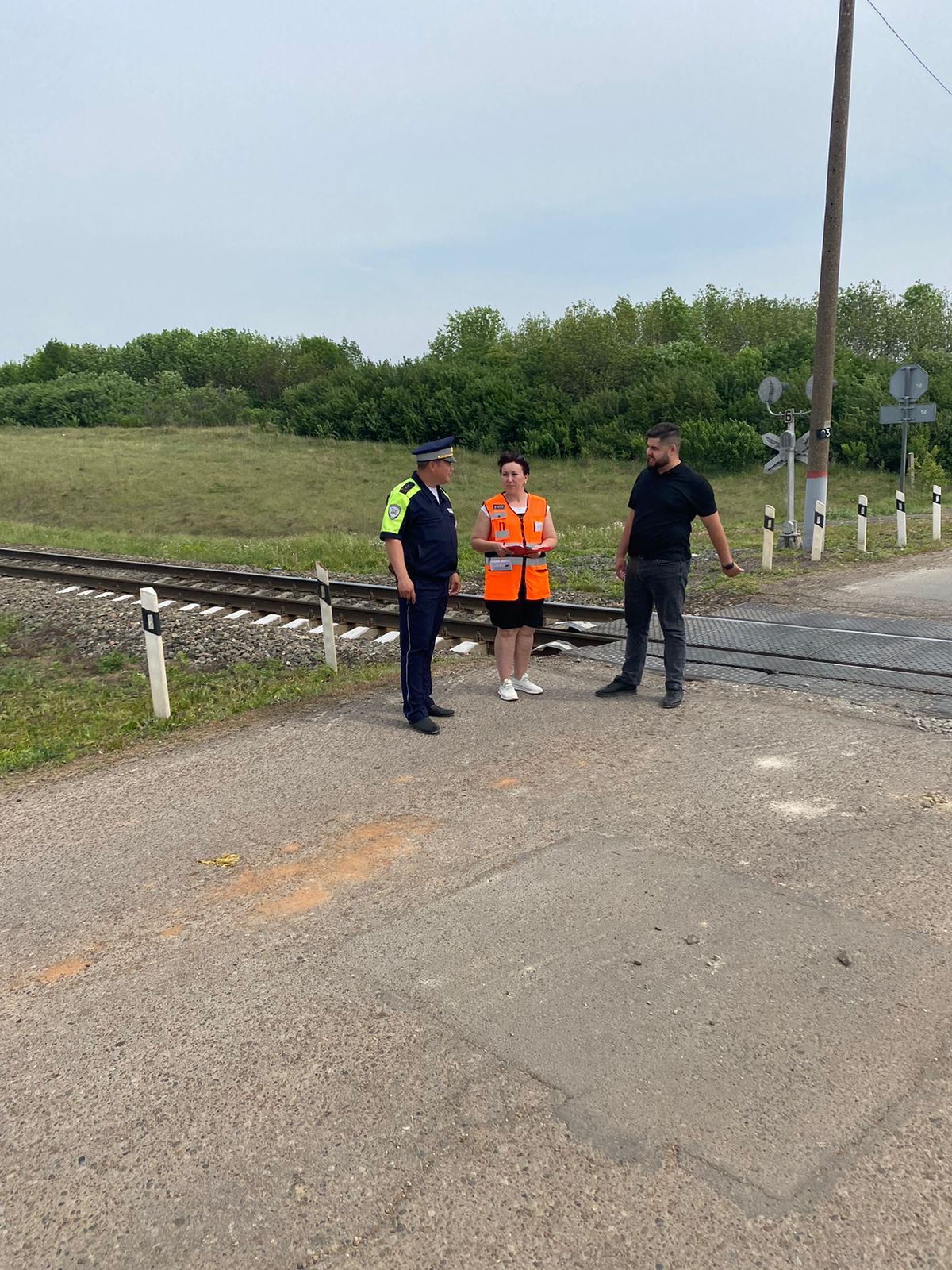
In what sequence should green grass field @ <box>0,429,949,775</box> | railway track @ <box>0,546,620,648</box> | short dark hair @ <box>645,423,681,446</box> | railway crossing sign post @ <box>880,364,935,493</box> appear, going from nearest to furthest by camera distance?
short dark hair @ <box>645,423,681,446</box>
green grass field @ <box>0,429,949,775</box>
railway track @ <box>0,546,620,648</box>
railway crossing sign post @ <box>880,364,935,493</box>

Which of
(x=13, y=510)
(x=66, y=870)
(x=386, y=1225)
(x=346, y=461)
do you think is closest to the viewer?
(x=386, y=1225)

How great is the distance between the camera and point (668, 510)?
7180mm

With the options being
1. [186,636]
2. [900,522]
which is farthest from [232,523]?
[900,522]

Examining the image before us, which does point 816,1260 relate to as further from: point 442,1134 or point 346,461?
point 346,461

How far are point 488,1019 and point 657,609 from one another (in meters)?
4.55

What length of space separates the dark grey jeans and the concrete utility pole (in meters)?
8.82

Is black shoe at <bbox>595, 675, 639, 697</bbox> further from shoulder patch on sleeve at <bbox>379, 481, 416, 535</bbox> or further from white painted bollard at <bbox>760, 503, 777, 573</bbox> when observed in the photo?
white painted bollard at <bbox>760, 503, 777, 573</bbox>

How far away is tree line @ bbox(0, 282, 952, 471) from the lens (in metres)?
48.2

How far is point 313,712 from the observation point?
7508 mm

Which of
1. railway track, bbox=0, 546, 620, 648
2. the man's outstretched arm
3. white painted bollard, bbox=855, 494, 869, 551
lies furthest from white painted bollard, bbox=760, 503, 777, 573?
the man's outstretched arm

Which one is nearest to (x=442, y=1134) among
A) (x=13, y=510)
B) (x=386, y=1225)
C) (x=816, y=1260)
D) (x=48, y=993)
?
(x=386, y=1225)

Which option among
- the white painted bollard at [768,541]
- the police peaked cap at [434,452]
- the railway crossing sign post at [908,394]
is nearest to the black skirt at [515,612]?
the police peaked cap at [434,452]

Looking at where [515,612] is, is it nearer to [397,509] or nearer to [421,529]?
[421,529]

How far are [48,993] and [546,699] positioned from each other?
176 inches
